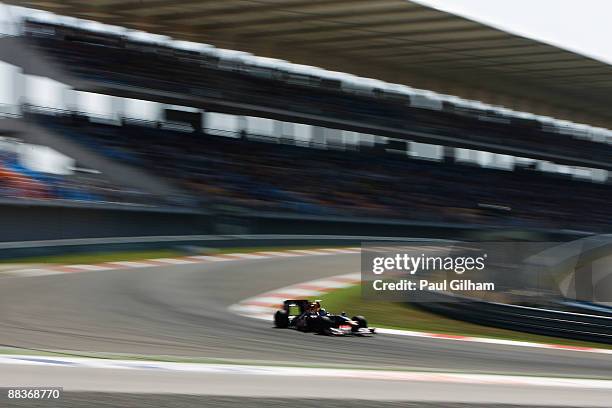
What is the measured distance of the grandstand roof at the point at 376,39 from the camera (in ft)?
76.3

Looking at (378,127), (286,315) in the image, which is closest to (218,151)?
(378,127)

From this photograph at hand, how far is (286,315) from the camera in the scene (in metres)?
8.84

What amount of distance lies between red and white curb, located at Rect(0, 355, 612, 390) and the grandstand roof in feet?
57.4

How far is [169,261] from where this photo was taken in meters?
17.1

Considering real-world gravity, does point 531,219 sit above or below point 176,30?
below

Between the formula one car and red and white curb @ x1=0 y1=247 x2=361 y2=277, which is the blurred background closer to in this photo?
red and white curb @ x1=0 y1=247 x2=361 y2=277

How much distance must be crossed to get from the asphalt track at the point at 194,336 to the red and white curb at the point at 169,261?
1511 millimetres

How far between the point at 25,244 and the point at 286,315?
8.80 m

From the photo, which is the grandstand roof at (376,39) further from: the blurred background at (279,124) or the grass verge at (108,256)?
the grass verge at (108,256)

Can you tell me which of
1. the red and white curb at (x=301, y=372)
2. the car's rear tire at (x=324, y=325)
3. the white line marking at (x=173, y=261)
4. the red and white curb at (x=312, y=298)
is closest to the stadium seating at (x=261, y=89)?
the white line marking at (x=173, y=261)

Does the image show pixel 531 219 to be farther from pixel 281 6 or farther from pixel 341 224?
pixel 281 6

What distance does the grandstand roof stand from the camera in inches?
915

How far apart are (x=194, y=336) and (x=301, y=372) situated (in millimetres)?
2284

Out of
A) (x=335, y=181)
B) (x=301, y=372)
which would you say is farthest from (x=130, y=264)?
(x=335, y=181)
